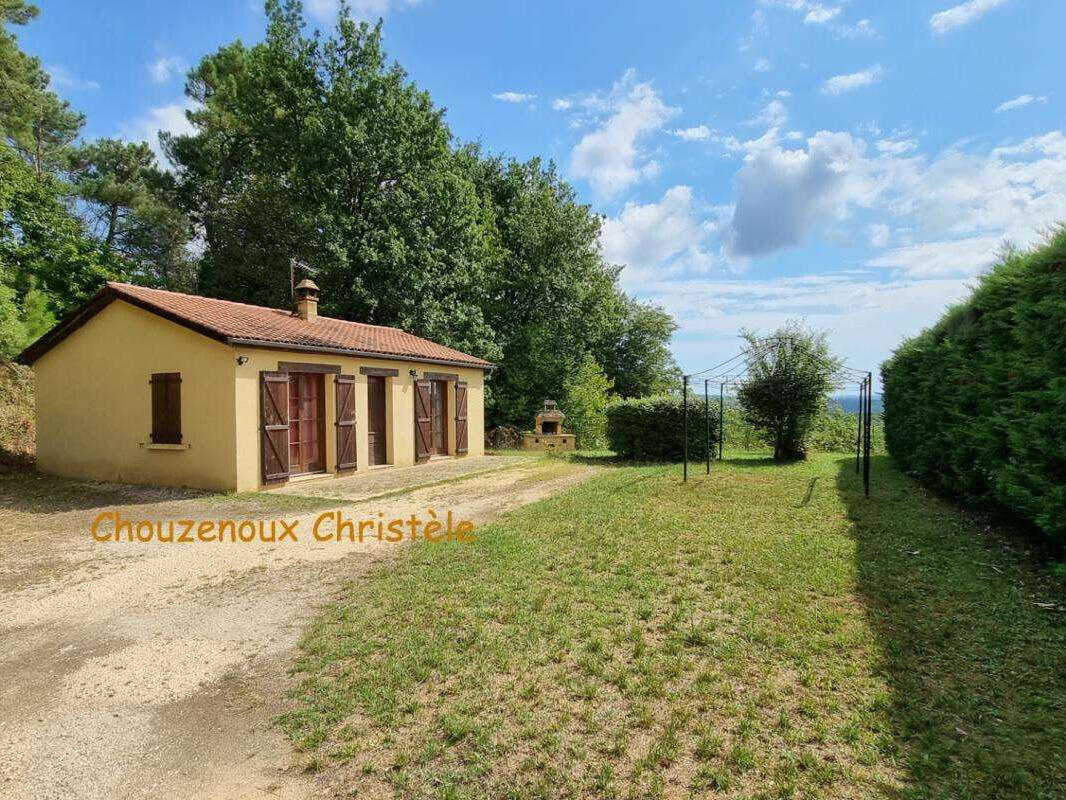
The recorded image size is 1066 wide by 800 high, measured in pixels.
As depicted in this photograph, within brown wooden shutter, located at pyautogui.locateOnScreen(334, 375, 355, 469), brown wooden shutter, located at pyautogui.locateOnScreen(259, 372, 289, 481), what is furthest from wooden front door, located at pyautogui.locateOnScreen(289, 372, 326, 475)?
brown wooden shutter, located at pyautogui.locateOnScreen(259, 372, 289, 481)

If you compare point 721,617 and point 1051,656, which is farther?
point 721,617

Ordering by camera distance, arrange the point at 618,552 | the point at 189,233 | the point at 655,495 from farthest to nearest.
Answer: the point at 189,233
the point at 655,495
the point at 618,552

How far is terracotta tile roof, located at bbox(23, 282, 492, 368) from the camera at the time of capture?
9320 mm

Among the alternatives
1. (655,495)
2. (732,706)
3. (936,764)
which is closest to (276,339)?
(655,495)

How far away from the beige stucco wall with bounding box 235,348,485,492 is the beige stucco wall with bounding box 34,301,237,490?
0.21 metres

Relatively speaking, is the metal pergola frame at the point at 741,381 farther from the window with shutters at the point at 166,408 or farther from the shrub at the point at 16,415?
the shrub at the point at 16,415

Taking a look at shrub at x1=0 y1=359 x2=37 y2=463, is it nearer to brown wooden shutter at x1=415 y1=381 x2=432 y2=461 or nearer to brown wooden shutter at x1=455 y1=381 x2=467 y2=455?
brown wooden shutter at x1=415 y1=381 x2=432 y2=461

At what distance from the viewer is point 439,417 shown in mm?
14508

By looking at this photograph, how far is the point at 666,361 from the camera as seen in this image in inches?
1198

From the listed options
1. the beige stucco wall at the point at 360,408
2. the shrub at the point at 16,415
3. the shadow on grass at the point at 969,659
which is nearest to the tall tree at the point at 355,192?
the beige stucco wall at the point at 360,408

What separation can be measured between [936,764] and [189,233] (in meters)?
32.7

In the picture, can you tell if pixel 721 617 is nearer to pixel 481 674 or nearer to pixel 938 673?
pixel 938 673

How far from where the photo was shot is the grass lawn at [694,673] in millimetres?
2309

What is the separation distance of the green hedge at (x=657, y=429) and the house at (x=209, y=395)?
17.8ft
